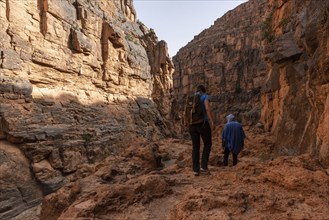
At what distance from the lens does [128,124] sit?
1661 cm

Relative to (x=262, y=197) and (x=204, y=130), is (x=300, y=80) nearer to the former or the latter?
(x=204, y=130)

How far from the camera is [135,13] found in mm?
23188

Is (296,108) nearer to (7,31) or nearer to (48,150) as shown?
(48,150)

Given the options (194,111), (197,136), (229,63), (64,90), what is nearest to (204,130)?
(197,136)

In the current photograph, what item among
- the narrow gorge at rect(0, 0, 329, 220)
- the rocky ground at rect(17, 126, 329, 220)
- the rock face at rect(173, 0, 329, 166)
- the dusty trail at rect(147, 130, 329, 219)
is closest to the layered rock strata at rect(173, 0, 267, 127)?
the rock face at rect(173, 0, 329, 166)

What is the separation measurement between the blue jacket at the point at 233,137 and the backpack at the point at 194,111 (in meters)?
1.94

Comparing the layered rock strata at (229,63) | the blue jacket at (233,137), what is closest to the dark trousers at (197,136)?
the blue jacket at (233,137)

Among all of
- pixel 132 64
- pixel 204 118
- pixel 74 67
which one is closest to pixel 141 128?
pixel 132 64

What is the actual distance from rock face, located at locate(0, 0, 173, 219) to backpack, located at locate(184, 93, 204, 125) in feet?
23.3

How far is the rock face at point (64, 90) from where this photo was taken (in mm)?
9859

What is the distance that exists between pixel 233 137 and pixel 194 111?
2.11 m

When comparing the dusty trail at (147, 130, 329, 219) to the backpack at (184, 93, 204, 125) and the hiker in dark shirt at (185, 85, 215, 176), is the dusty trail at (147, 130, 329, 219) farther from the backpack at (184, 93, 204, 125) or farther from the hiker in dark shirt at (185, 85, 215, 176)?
the backpack at (184, 93, 204, 125)

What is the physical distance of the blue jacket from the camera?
6332 millimetres

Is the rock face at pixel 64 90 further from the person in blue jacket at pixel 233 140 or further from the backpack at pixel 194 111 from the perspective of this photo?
the backpack at pixel 194 111
